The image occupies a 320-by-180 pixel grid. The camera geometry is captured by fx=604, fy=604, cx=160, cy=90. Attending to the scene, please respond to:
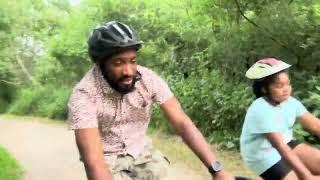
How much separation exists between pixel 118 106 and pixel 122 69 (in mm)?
223

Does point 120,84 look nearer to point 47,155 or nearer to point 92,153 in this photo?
point 92,153

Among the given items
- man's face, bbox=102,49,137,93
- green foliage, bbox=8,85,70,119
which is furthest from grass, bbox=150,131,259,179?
green foliage, bbox=8,85,70,119

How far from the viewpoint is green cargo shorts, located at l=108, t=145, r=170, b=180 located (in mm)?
3016

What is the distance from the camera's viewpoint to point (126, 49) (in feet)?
9.43

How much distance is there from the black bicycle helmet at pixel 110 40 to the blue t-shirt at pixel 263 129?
1.24m

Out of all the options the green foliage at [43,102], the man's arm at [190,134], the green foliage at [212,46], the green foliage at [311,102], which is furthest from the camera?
the green foliage at [43,102]

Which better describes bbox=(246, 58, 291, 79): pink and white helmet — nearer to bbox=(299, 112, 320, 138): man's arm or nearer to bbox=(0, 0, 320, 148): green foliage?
bbox=(299, 112, 320, 138): man's arm

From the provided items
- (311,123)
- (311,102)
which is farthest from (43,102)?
(311,123)

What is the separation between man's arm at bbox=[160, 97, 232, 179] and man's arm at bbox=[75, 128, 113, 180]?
0.43 m

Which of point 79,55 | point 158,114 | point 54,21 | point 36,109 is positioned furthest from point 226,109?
point 54,21

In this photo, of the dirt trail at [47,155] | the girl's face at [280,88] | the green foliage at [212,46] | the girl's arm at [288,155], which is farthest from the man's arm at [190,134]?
the dirt trail at [47,155]

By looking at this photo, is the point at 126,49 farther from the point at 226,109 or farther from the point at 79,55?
the point at 79,55

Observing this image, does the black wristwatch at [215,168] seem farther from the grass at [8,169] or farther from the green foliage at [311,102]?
the grass at [8,169]

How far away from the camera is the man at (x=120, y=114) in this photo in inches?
111
